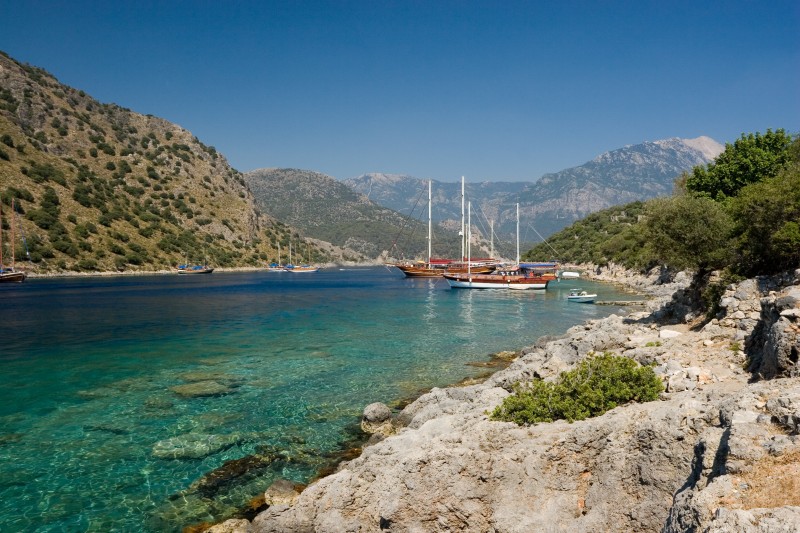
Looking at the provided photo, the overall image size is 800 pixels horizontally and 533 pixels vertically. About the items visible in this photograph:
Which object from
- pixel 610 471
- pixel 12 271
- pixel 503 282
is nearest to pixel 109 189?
pixel 12 271

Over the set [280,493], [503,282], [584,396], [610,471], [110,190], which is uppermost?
[110,190]

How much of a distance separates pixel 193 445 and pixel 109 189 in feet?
487

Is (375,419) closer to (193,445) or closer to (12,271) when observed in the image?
(193,445)

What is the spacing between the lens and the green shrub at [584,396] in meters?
9.83

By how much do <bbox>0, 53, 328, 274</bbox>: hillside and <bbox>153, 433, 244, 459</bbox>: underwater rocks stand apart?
111 metres

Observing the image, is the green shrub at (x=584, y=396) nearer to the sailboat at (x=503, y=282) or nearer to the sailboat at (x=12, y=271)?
the sailboat at (x=503, y=282)

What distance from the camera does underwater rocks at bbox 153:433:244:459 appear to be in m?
14.6

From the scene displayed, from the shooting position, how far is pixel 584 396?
10062 mm

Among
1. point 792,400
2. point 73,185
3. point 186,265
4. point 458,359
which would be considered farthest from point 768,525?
point 73,185

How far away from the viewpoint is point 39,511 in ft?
37.8

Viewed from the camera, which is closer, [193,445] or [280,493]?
[280,493]

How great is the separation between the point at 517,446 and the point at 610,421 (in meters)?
1.78

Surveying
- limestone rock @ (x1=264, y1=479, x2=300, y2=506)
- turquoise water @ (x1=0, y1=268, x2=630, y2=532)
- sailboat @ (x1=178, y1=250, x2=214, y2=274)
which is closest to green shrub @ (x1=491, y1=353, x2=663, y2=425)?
limestone rock @ (x1=264, y1=479, x2=300, y2=506)

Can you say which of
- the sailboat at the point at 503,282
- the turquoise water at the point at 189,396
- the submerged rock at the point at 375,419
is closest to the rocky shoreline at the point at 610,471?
the turquoise water at the point at 189,396
